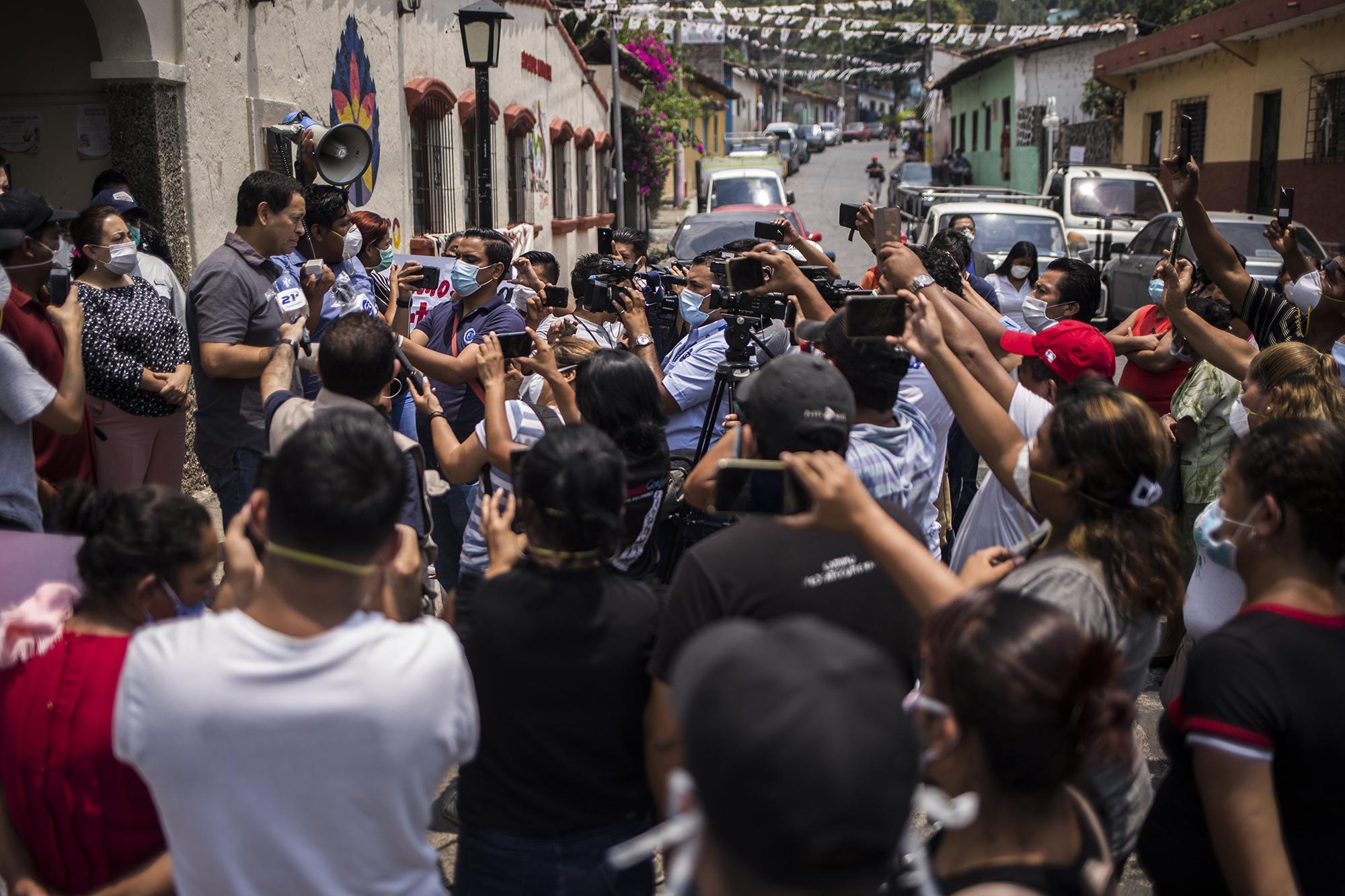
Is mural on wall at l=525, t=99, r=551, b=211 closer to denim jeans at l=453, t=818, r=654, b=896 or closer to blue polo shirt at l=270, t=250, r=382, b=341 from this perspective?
blue polo shirt at l=270, t=250, r=382, b=341

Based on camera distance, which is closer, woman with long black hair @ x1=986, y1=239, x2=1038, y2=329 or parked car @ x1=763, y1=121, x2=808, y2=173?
woman with long black hair @ x1=986, y1=239, x2=1038, y2=329

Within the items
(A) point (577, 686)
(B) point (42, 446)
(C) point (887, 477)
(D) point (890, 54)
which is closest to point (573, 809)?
(A) point (577, 686)

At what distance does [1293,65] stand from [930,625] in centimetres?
1995

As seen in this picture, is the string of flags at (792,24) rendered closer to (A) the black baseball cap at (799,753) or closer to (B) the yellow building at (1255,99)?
(B) the yellow building at (1255,99)

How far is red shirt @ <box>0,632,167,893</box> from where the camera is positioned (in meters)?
2.02

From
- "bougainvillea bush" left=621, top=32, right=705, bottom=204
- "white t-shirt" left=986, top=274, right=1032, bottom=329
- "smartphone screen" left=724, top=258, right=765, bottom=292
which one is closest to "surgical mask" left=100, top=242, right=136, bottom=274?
"smartphone screen" left=724, top=258, right=765, bottom=292

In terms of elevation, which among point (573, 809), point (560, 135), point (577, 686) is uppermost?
point (560, 135)

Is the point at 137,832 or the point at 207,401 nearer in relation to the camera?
the point at 137,832

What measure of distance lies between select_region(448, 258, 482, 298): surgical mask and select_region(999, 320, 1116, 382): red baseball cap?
2650 mm

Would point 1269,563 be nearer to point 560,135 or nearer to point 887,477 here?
point 887,477

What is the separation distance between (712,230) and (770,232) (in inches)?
350

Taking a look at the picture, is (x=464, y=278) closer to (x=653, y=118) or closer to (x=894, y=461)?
(x=894, y=461)

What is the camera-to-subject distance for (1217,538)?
2.46 m

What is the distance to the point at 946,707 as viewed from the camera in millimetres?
1654
